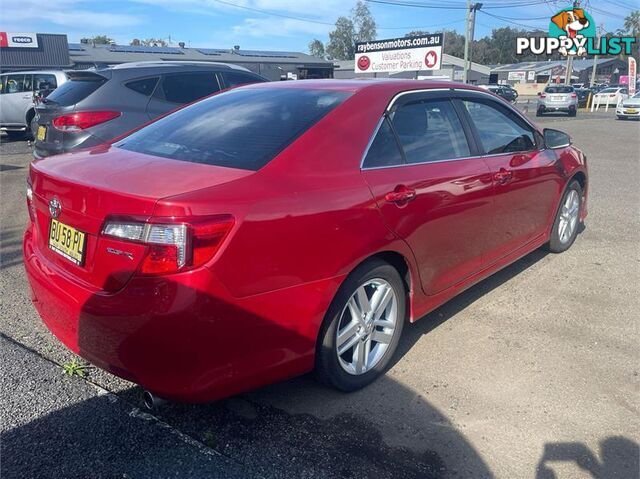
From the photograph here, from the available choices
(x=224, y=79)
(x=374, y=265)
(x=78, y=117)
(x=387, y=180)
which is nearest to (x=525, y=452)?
(x=374, y=265)

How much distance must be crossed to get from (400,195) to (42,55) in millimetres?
44856

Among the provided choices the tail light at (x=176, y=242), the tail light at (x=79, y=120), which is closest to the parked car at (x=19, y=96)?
the tail light at (x=79, y=120)

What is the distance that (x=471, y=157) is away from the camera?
358cm

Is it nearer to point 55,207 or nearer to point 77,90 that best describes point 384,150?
point 55,207

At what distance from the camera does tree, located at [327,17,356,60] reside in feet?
359

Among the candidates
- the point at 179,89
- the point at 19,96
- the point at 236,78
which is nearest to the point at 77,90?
the point at 179,89

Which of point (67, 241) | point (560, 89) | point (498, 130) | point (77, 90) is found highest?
point (560, 89)

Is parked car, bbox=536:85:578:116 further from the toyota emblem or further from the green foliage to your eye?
the toyota emblem

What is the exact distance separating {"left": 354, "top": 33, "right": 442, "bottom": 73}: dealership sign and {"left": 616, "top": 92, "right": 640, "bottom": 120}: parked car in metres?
10.0

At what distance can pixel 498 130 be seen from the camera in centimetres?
404

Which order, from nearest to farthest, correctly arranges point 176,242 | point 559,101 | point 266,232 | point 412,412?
point 176,242 < point 266,232 < point 412,412 < point 559,101

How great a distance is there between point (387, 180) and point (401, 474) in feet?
4.63

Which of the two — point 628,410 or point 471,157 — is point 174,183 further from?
point 628,410

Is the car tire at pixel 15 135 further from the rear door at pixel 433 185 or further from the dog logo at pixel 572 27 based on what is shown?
the dog logo at pixel 572 27
